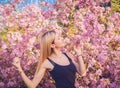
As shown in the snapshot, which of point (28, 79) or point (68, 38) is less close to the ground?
point (28, 79)

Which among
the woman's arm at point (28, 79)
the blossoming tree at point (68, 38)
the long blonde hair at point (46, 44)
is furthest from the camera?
the blossoming tree at point (68, 38)

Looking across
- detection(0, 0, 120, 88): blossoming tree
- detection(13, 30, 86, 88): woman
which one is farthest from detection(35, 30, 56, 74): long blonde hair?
detection(0, 0, 120, 88): blossoming tree

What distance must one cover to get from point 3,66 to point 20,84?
509mm

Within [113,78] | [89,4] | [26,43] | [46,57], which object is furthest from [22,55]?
[46,57]

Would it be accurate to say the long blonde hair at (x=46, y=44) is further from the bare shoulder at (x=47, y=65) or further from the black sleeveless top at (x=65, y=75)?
the black sleeveless top at (x=65, y=75)

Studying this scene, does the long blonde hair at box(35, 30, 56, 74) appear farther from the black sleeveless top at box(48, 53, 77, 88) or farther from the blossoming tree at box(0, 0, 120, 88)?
the blossoming tree at box(0, 0, 120, 88)

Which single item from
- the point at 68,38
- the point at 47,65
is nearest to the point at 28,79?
the point at 47,65

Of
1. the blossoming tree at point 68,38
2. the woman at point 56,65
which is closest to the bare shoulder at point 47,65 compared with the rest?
the woman at point 56,65

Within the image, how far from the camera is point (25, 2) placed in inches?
368

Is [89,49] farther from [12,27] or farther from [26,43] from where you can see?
[12,27]

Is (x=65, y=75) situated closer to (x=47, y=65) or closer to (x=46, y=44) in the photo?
(x=47, y=65)

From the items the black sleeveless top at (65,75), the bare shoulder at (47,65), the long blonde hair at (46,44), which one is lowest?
the black sleeveless top at (65,75)

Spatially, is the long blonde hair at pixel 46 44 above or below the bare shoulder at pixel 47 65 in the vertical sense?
above

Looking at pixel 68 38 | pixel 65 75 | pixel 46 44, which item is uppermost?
pixel 46 44
